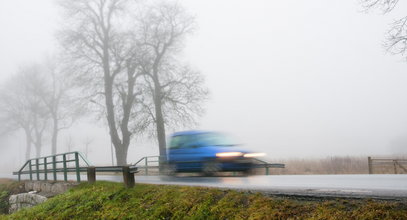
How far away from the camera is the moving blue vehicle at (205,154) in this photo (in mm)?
12555

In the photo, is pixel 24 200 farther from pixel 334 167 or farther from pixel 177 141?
pixel 334 167

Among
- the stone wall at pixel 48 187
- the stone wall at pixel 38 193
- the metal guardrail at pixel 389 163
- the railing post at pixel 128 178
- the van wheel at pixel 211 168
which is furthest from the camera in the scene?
the metal guardrail at pixel 389 163

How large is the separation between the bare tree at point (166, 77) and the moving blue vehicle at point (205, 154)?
34.3 ft

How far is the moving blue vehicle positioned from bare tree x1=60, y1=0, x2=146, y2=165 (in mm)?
11915

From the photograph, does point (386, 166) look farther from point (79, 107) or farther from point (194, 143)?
point (79, 107)

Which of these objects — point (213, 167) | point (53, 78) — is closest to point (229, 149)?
point (213, 167)

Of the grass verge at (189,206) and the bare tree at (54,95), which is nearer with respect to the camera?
the grass verge at (189,206)

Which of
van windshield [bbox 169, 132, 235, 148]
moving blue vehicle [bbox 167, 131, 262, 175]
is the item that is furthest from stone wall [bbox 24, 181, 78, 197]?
van windshield [bbox 169, 132, 235, 148]

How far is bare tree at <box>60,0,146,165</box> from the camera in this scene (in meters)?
26.1

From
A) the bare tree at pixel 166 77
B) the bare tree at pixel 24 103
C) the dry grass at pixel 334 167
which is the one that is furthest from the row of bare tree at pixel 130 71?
the bare tree at pixel 24 103

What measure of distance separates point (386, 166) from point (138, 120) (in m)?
16.1

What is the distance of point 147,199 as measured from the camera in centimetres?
796

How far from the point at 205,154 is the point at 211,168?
0.58m

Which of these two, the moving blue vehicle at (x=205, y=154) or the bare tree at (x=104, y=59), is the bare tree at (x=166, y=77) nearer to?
the bare tree at (x=104, y=59)
